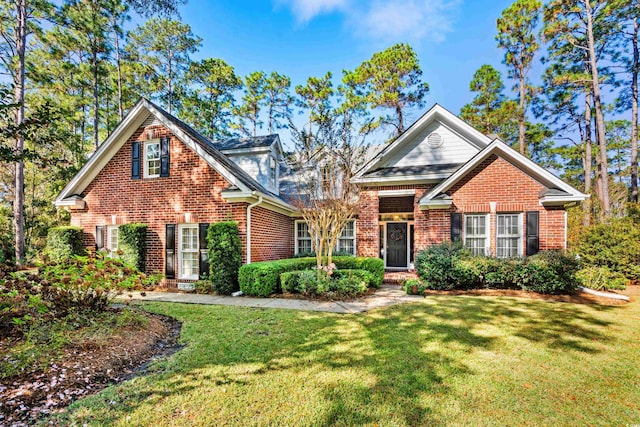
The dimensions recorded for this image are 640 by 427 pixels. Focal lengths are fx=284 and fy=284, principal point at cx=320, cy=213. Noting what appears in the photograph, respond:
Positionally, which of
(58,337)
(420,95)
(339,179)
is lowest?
(58,337)

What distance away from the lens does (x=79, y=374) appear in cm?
347

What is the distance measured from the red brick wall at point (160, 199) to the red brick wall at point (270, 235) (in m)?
0.07

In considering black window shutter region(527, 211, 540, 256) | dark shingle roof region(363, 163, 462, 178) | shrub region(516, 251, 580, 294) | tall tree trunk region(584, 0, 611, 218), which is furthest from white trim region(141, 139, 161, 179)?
tall tree trunk region(584, 0, 611, 218)

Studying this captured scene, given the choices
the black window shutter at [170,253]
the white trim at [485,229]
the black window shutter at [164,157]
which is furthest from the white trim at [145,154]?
the white trim at [485,229]

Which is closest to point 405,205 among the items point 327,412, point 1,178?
point 327,412

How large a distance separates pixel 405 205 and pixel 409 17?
25.0 ft

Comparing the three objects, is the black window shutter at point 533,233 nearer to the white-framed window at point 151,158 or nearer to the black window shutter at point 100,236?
the white-framed window at point 151,158

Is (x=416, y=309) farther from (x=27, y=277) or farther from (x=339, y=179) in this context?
(x=27, y=277)

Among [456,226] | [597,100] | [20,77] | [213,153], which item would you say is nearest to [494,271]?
[456,226]

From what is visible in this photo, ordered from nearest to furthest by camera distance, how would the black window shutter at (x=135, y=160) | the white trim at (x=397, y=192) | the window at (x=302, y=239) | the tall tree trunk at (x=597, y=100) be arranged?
the black window shutter at (x=135, y=160), the white trim at (x=397, y=192), the window at (x=302, y=239), the tall tree trunk at (x=597, y=100)

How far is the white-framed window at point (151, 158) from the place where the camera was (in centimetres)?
1062

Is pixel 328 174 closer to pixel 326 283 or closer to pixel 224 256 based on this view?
pixel 326 283

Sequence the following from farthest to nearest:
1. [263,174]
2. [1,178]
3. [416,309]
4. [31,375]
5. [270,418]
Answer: [1,178], [263,174], [416,309], [31,375], [270,418]

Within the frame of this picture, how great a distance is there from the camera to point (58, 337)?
13.7 feet
